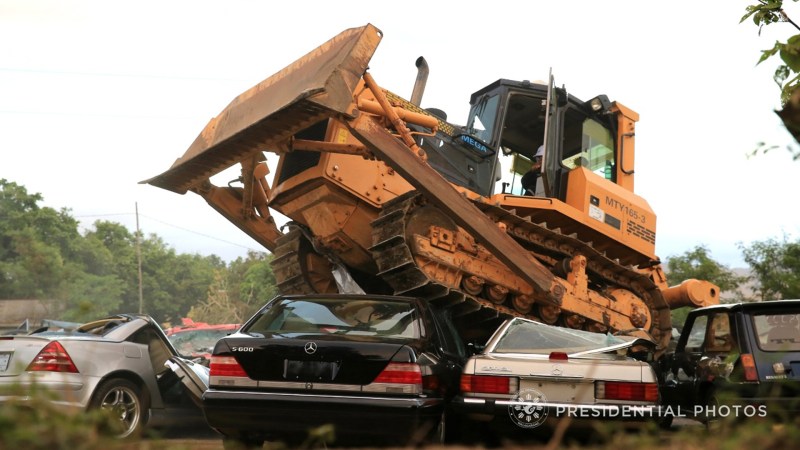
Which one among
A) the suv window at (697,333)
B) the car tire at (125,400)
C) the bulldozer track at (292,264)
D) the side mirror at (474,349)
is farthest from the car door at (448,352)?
the bulldozer track at (292,264)

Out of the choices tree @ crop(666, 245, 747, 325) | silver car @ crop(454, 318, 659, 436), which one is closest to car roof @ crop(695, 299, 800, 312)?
silver car @ crop(454, 318, 659, 436)

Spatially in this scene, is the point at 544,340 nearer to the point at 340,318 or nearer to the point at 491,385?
the point at 491,385

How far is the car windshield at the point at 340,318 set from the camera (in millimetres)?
6438

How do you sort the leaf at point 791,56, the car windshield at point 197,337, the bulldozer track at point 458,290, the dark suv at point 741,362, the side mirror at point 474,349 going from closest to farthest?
the leaf at point 791,56 < the dark suv at point 741,362 < the side mirror at point 474,349 < the bulldozer track at point 458,290 < the car windshield at point 197,337

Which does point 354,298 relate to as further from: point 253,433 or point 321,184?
point 321,184

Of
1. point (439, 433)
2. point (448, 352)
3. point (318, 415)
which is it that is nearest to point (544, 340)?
point (448, 352)

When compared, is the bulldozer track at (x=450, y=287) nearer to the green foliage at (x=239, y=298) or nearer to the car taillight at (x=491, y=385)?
the car taillight at (x=491, y=385)

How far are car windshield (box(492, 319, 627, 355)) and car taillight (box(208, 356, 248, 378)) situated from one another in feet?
6.71

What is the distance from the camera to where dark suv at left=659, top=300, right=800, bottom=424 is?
6.75 m

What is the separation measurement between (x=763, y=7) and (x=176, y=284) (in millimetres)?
70819

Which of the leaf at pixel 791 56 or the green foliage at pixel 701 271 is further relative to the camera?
the green foliage at pixel 701 271

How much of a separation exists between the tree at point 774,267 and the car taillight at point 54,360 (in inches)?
759

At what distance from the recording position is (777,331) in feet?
23.6

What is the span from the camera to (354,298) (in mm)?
7016
